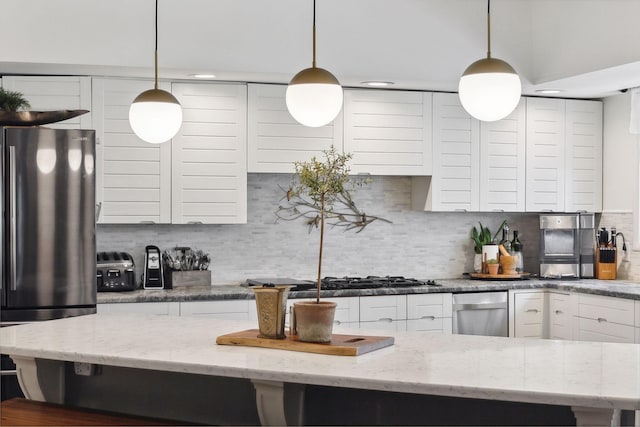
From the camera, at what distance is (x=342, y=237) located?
6484 mm

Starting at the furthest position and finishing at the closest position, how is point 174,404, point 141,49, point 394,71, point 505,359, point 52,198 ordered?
point 394,71 → point 141,49 → point 52,198 → point 174,404 → point 505,359

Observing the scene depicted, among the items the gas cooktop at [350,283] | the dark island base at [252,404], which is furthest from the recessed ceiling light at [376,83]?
the dark island base at [252,404]

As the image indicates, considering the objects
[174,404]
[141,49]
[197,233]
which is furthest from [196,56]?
[174,404]

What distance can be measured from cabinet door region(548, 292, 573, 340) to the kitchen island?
2.99 metres

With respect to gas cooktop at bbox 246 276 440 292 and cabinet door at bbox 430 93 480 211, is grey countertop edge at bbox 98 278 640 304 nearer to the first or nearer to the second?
gas cooktop at bbox 246 276 440 292

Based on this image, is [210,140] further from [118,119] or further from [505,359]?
[505,359]

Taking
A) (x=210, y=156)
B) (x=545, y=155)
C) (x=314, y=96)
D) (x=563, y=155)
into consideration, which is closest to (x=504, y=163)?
(x=545, y=155)

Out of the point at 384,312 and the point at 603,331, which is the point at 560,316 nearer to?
the point at 603,331

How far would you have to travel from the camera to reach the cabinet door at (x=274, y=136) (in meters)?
5.80

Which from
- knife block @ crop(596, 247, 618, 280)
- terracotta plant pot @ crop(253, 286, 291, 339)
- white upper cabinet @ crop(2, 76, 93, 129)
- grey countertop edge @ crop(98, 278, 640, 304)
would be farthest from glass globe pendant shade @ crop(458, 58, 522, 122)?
knife block @ crop(596, 247, 618, 280)

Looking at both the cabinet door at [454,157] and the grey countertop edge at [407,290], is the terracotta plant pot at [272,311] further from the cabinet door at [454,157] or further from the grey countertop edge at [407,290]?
the cabinet door at [454,157]

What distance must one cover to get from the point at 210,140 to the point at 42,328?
7.86 ft

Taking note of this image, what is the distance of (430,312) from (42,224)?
108 inches

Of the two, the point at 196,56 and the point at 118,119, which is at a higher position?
the point at 196,56
